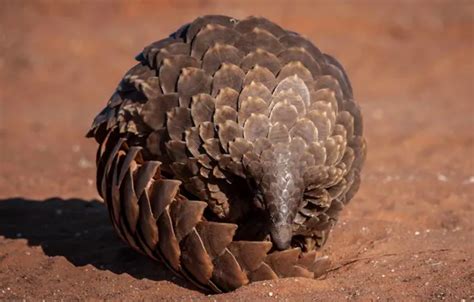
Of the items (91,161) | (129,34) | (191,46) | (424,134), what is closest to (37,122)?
(91,161)

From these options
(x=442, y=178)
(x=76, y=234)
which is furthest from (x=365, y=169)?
(x=76, y=234)

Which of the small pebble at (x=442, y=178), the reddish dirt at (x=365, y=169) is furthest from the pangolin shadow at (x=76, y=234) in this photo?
the small pebble at (x=442, y=178)

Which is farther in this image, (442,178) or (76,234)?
(442,178)

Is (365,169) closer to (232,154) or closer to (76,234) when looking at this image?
(76,234)

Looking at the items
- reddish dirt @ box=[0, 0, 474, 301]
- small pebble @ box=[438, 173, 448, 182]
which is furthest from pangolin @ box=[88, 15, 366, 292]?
small pebble @ box=[438, 173, 448, 182]

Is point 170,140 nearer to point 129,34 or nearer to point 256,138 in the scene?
point 256,138

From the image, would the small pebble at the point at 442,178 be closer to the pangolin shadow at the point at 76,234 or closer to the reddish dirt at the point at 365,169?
the reddish dirt at the point at 365,169

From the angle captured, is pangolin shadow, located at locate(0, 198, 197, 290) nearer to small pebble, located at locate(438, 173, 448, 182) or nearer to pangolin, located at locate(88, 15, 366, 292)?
pangolin, located at locate(88, 15, 366, 292)
